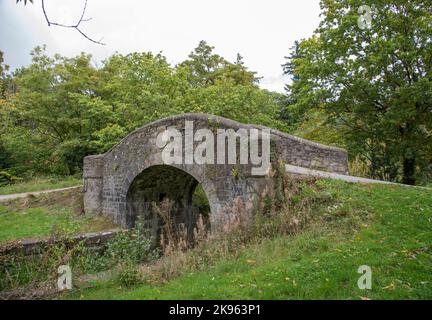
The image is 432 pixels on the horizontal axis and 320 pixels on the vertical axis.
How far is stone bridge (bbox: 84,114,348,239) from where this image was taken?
686cm

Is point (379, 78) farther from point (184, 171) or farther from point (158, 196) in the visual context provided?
point (158, 196)

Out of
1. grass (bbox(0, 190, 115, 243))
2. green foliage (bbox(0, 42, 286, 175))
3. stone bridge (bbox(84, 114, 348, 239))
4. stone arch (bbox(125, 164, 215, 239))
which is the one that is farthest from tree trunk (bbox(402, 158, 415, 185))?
grass (bbox(0, 190, 115, 243))

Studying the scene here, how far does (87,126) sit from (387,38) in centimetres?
1268

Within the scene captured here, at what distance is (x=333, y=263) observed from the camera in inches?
166

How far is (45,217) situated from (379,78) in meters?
11.2

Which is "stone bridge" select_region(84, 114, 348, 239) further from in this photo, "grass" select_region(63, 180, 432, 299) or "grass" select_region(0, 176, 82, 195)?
"grass" select_region(0, 176, 82, 195)

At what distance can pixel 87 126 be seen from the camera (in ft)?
51.0

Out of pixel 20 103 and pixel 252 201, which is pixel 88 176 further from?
pixel 20 103

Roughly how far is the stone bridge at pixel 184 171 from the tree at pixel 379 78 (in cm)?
268

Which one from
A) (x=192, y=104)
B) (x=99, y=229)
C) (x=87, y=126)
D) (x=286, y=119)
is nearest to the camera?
(x=99, y=229)

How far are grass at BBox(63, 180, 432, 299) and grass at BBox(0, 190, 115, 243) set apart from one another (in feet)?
13.1

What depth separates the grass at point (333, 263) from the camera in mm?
3730

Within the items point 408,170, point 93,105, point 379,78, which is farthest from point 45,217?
point 408,170
